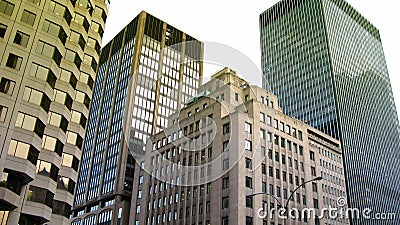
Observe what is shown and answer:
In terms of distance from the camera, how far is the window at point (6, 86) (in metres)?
40.5

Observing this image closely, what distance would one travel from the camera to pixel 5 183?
3831cm

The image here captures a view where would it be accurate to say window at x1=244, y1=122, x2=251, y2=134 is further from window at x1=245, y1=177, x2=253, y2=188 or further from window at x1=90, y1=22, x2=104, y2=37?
window at x1=90, y1=22, x2=104, y2=37

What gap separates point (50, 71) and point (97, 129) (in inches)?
3355

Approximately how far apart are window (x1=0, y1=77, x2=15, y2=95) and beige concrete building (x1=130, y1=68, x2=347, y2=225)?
37.6 metres

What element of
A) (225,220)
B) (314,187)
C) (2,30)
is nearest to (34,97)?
(2,30)

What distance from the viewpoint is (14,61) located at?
4266 cm

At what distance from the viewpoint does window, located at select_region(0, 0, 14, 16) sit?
43.2 meters

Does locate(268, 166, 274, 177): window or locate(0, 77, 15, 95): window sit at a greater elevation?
locate(268, 166, 274, 177): window

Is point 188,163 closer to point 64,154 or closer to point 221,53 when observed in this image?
point 64,154

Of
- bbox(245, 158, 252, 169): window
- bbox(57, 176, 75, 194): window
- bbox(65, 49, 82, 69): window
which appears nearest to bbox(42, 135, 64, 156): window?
bbox(57, 176, 75, 194): window

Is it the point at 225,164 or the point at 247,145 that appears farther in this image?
the point at 247,145

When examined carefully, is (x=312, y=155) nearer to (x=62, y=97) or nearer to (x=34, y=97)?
(x=62, y=97)

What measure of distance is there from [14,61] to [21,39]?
308 centimetres

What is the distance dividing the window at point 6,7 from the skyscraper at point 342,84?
104282 millimetres
